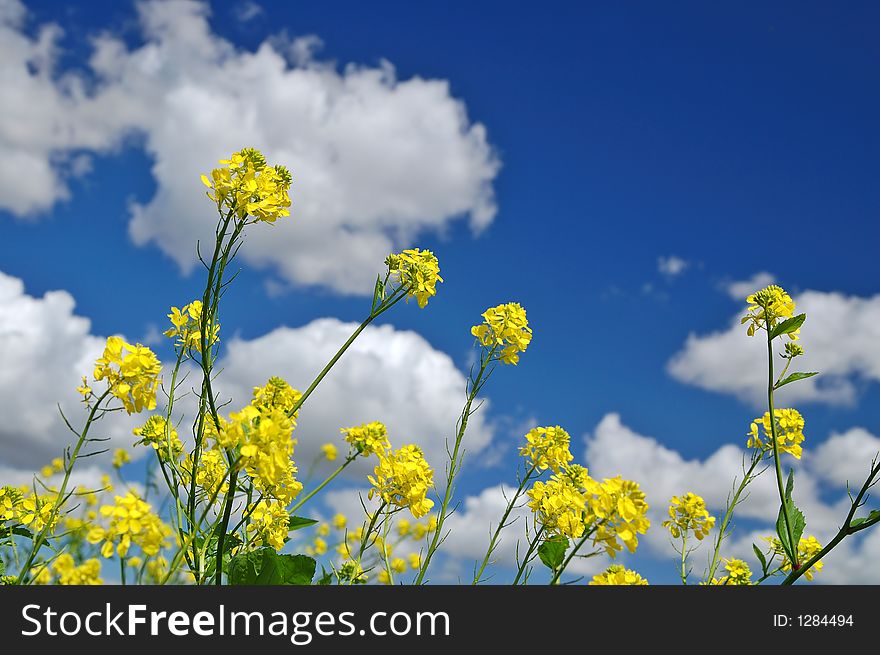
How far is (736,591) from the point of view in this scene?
2.27 metres

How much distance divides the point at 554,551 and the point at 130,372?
5.77 feet

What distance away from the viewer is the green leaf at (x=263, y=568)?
251 centimetres

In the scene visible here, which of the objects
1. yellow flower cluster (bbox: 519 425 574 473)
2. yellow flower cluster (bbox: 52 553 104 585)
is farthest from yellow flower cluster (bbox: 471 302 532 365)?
yellow flower cluster (bbox: 52 553 104 585)

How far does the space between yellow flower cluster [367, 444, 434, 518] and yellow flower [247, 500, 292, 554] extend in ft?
1.39

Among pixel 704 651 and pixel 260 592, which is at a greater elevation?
pixel 260 592

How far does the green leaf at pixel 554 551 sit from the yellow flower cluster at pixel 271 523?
1.06 m

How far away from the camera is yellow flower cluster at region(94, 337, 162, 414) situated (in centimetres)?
252

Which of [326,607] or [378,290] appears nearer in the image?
[326,607]

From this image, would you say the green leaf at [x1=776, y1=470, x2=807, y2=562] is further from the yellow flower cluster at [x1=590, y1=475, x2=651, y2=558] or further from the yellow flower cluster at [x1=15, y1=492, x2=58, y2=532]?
the yellow flower cluster at [x1=15, y1=492, x2=58, y2=532]

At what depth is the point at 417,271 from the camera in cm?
320

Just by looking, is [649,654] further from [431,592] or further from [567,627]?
[431,592]

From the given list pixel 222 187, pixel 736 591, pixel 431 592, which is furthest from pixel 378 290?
pixel 736 591

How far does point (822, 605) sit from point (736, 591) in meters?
0.36

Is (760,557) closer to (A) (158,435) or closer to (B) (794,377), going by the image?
(B) (794,377)
